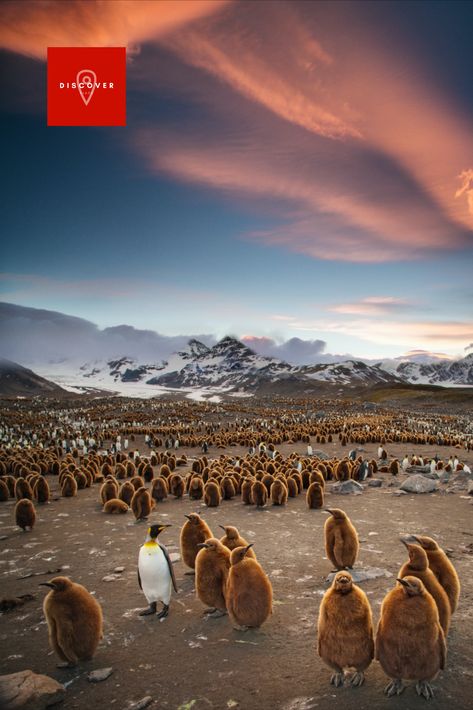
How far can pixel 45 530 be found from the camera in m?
11.5

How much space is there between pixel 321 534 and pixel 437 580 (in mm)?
5375

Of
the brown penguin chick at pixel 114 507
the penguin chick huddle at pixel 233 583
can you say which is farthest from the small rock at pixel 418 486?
the penguin chick huddle at pixel 233 583

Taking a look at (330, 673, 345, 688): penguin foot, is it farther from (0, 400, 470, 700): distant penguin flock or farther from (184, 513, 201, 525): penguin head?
(184, 513, 201, 525): penguin head

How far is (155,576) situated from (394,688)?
3.47 m

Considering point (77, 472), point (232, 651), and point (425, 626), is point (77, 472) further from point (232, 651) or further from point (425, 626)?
point (425, 626)

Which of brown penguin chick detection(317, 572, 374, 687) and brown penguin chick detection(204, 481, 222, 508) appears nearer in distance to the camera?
brown penguin chick detection(317, 572, 374, 687)

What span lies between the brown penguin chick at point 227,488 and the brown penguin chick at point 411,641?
10.5 metres

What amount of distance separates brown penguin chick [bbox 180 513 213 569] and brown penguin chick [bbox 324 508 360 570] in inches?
88.2

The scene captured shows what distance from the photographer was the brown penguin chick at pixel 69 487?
1562cm

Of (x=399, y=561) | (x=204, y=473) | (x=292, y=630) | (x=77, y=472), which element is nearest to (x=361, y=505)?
(x=399, y=561)

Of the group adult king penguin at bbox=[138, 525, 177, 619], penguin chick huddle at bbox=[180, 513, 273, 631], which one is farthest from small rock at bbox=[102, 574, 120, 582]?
penguin chick huddle at bbox=[180, 513, 273, 631]

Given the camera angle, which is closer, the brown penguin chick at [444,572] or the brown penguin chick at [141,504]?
the brown penguin chick at [444,572]

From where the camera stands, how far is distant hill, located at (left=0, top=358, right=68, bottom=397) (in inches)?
5753

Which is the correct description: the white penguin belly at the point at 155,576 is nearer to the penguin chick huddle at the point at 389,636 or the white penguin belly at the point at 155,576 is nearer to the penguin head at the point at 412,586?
the penguin chick huddle at the point at 389,636
